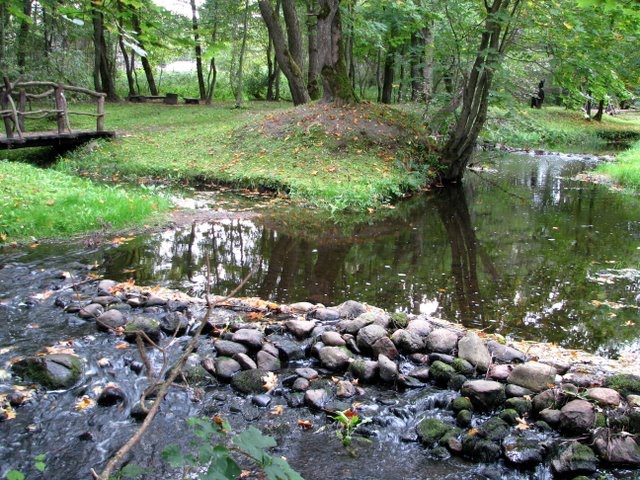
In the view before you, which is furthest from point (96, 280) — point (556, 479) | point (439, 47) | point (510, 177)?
point (510, 177)

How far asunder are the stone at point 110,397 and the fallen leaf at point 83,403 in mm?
52

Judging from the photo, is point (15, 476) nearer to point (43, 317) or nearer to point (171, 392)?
point (171, 392)

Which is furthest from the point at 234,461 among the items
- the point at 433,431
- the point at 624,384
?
the point at 624,384

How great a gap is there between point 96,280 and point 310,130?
8.74 meters

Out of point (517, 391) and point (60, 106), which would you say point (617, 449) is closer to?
point (517, 391)

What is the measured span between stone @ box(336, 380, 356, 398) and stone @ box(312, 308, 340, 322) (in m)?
1.16

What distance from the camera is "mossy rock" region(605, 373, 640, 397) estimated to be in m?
4.25

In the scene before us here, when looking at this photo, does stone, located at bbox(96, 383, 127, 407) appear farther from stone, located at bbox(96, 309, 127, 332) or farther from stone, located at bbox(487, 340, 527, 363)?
stone, located at bbox(487, 340, 527, 363)

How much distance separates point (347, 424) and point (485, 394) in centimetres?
113

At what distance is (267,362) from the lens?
4832mm

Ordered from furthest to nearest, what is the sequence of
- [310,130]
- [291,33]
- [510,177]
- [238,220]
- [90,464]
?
1. [291,33]
2. [510,177]
3. [310,130]
4. [238,220]
5. [90,464]

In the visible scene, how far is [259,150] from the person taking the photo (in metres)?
14.1

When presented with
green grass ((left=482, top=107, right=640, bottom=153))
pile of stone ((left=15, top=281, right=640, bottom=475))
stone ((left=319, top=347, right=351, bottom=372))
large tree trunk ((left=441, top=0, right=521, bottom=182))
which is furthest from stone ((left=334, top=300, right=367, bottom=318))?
green grass ((left=482, top=107, right=640, bottom=153))

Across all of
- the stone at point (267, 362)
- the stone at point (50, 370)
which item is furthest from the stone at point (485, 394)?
the stone at point (50, 370)
